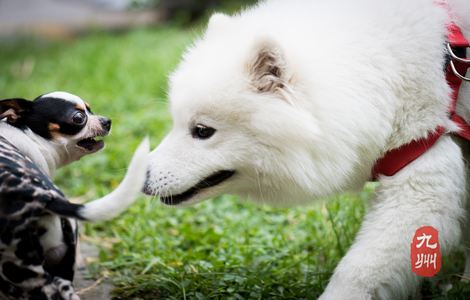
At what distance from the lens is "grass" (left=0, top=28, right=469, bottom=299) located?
2867 mm

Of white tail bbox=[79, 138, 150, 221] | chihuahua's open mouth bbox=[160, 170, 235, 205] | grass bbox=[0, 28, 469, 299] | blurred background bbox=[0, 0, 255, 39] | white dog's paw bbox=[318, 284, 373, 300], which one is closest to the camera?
white tail bbox=[79, 138, 150, 221]

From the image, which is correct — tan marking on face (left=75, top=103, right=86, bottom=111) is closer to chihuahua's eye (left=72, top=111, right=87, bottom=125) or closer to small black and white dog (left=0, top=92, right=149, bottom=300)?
chihuahua's eye (left=72, top=111, right=87, bottom=125)

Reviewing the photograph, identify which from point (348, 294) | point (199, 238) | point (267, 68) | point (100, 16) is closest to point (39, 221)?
point (267, 68)

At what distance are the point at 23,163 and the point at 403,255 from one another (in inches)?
59.3

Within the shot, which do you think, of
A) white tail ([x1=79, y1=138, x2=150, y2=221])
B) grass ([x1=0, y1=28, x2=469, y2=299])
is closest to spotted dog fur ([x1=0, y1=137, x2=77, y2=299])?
white tail ([x1=79, y1=138, x2=150, y2=221])

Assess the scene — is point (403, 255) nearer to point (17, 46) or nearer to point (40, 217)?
point (40, 217)

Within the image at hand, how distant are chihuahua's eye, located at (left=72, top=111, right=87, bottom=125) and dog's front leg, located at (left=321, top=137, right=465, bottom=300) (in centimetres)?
129

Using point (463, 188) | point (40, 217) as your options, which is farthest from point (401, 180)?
point (40, 217)

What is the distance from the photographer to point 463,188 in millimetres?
2445

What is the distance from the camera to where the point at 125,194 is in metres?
1.99

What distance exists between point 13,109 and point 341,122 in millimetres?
1358

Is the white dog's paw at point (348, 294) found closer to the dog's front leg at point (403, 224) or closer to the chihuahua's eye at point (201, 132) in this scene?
the dog's front leg at point (403, 224)

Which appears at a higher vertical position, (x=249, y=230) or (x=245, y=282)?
(x=245, y=282)

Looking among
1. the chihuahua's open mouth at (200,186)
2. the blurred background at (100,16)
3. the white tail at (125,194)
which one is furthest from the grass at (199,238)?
the blurred background at (100,16)
